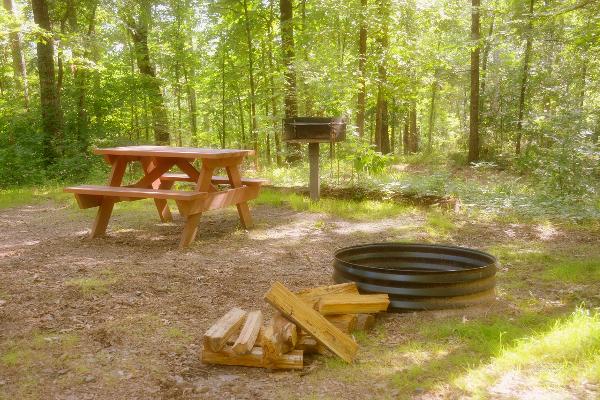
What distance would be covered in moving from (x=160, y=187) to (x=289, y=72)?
5385mm

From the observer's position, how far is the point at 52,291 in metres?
4.10

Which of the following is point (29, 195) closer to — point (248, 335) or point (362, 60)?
point (362, 60)

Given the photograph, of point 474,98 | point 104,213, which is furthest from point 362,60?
point 104,213

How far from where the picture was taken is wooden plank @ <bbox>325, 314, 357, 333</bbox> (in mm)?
3344

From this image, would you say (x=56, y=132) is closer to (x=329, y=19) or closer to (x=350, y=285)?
(x=329, y=19)

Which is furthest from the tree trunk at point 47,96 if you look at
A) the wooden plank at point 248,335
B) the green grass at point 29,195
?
the wooden plank at point 248,335

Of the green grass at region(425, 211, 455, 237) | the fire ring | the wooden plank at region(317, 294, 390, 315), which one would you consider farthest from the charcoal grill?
the wooden plank at region(317, 294, 390, 315)

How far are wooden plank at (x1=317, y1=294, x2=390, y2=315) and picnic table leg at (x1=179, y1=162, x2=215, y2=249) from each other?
2743 millimetres

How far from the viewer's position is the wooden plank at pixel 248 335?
2896 millimetres

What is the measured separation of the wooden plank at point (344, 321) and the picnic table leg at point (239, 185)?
11.1 ft

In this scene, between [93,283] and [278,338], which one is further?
[93,283]

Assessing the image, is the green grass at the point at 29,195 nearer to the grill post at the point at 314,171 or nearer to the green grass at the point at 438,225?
the grill post at the point at 314,171

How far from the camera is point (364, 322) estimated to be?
11.5 ft

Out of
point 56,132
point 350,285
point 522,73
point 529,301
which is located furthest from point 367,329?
point 522,73
